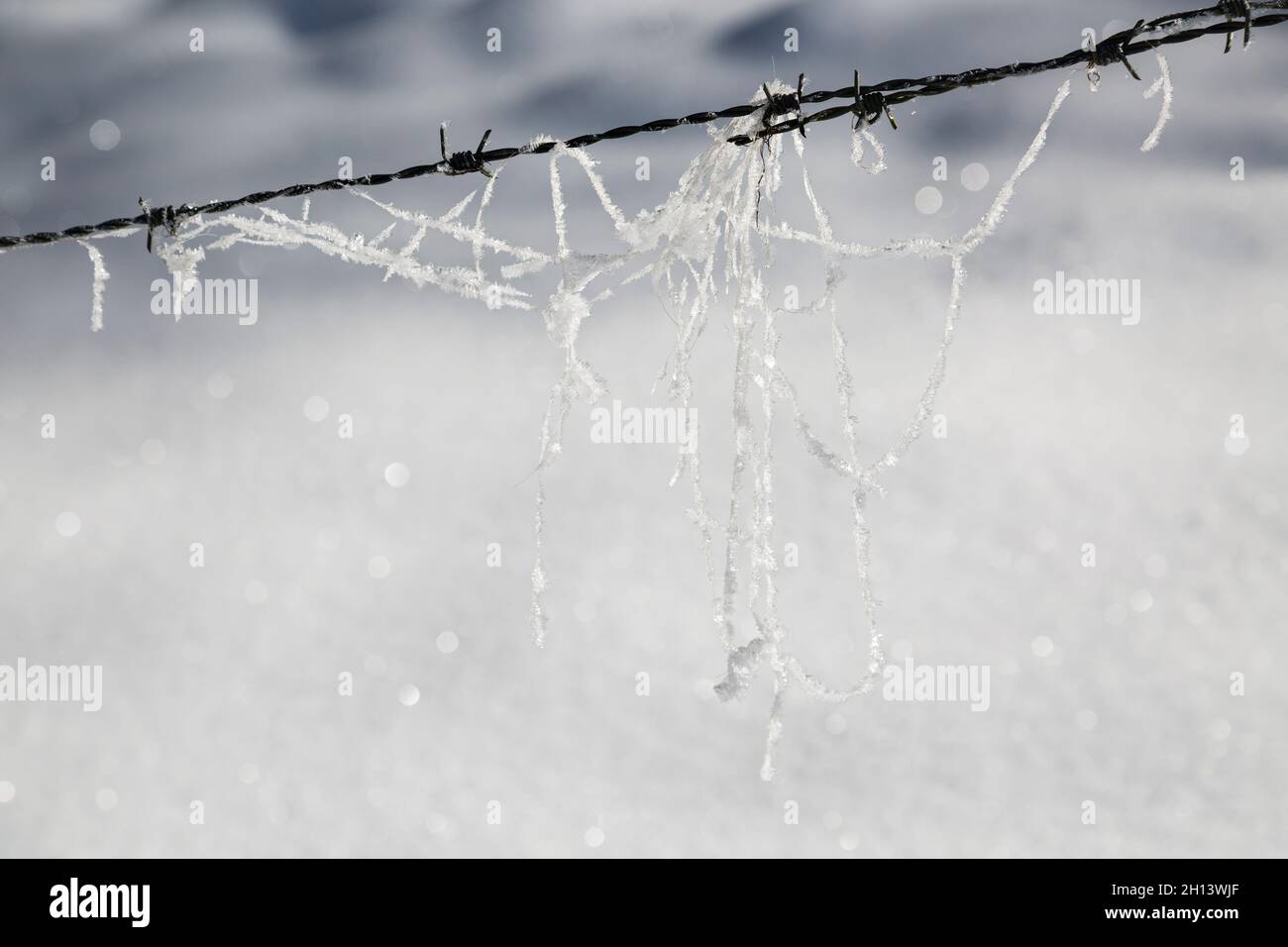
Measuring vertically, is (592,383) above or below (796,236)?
below

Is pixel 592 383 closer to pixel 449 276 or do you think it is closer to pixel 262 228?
pixel 449 276

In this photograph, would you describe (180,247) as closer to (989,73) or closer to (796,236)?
(796,236)

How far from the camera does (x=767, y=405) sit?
2.76m

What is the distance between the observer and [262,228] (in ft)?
9.39

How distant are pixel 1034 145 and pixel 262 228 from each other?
2.34 m

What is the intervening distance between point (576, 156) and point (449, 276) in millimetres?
570
